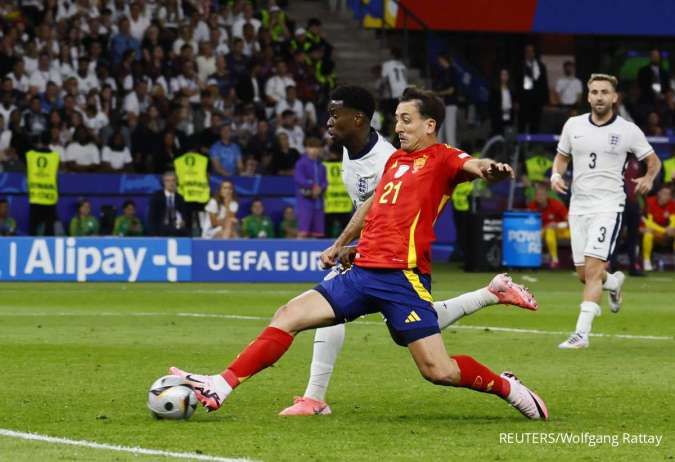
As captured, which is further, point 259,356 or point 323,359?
point 323,359

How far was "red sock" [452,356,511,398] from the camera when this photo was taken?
8.67 m

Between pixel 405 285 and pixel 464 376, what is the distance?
61 cm

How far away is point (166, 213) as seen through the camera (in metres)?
26.8

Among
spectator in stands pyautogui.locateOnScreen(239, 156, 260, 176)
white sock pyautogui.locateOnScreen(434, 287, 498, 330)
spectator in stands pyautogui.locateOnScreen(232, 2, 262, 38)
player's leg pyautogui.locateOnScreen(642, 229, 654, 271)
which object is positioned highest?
spectator in stands pyautogui.locateOnScreen(232, 2, 262, 38)

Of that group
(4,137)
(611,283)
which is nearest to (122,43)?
(4,137)

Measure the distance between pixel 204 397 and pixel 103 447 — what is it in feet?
3.00

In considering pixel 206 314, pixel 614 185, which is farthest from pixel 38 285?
pixel 614 185

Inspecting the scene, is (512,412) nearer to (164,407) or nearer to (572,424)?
(572,424)

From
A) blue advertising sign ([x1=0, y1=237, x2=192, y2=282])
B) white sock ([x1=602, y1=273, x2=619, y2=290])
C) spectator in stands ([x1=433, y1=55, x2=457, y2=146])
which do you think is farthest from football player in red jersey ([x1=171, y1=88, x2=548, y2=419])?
spectator in stands ([x1=433, y1=55, x2=457, y2=146])

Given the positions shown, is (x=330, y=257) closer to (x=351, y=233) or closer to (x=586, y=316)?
(x=351, y=233)

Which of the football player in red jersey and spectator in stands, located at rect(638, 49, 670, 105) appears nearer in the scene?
the football player in red jersey

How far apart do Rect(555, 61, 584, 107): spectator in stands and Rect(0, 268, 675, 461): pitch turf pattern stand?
50.7 ft

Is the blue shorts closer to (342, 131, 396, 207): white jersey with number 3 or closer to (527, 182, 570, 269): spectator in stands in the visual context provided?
(342, 131, 396, 207): white jersey with number 3

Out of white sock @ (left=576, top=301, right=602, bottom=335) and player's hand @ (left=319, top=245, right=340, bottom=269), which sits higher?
player's hand @ (left=319, top=245, right=340, bottom=269)
